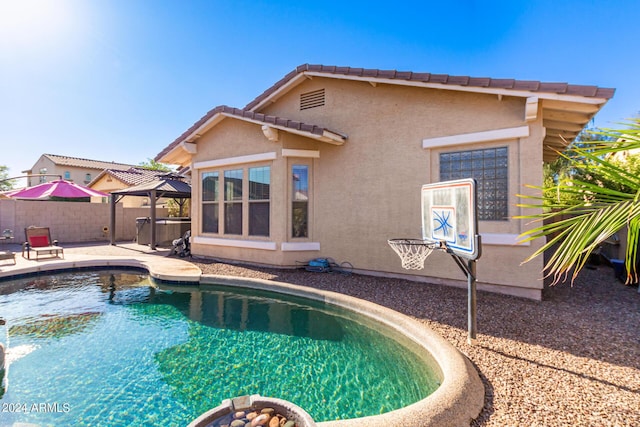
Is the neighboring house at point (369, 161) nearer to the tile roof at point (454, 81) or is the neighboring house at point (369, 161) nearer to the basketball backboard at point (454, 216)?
the tile roof at point (454, 81)

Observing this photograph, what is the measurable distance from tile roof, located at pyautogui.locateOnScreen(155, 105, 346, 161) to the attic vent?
2.37 feet

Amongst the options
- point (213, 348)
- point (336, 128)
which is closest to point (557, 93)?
point (336, 128)

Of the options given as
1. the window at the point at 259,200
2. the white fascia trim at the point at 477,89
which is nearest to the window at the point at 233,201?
the window at the point at 259,200

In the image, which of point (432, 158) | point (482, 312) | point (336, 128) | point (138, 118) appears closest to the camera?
point (482, 312)

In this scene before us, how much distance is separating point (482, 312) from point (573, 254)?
4336 mm

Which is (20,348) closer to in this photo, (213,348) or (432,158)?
(213,348)

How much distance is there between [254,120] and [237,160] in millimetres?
1712

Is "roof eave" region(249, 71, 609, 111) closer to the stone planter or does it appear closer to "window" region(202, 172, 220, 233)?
"window" region(202, 172, 220, 233)

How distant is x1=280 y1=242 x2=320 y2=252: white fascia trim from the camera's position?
9.13 m

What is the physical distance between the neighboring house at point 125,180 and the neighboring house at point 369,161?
13.8m

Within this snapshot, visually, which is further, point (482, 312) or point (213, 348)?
point (482, 312)

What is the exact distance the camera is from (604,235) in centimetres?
193

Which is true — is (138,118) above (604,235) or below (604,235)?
above

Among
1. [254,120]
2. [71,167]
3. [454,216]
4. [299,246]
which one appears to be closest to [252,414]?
[454,216]
